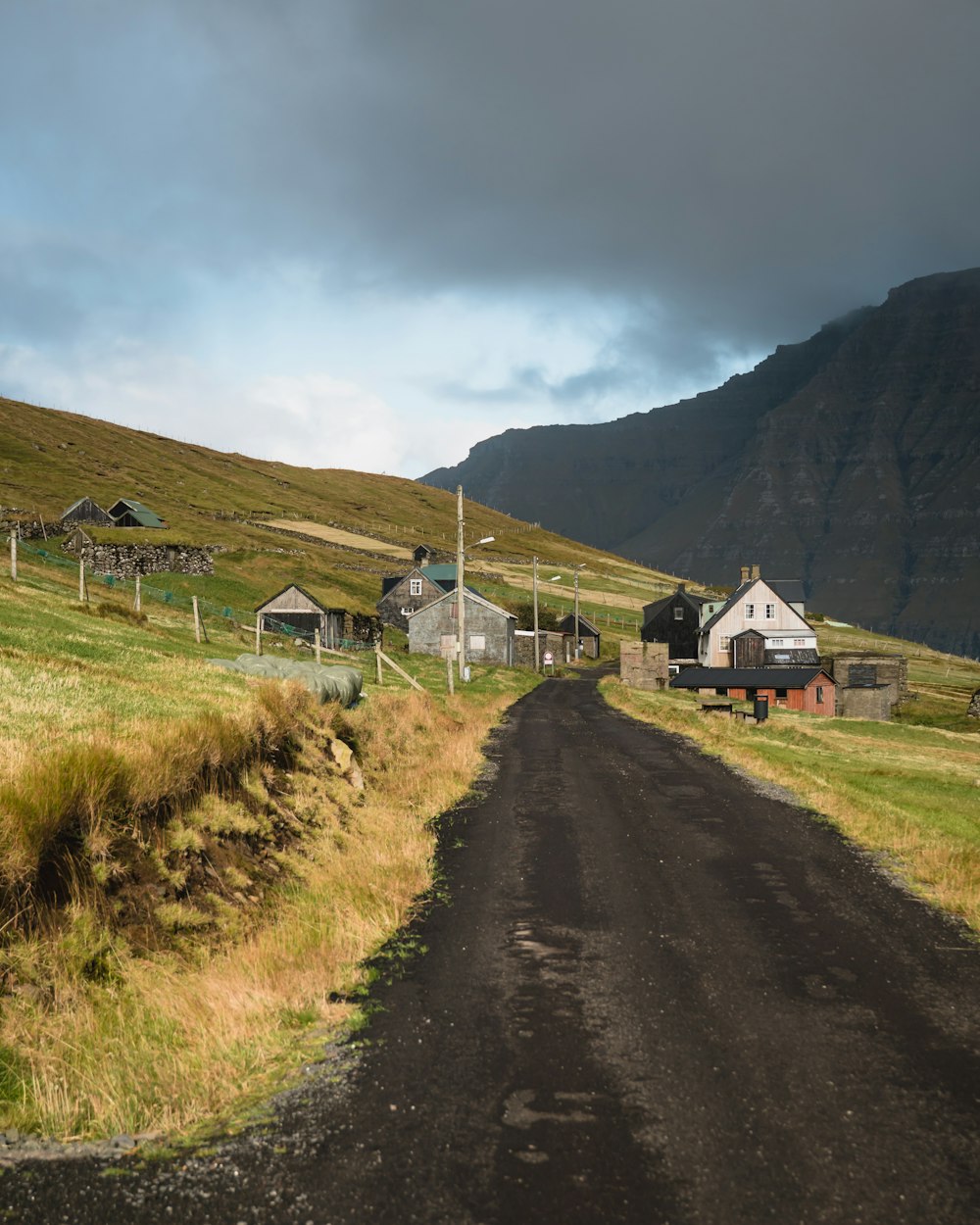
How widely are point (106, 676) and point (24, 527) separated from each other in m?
79.8

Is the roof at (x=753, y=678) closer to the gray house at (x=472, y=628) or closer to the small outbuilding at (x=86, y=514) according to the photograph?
the gray house at (x=472, y=628)

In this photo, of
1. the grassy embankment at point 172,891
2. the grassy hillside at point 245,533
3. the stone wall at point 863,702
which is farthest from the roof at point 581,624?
the grassy embankment at point 172,891

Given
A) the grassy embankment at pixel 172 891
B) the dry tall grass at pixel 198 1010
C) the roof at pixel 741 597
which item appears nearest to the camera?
the dry tall grass at pixel 198 1010

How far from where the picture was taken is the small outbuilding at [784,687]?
72625 mm

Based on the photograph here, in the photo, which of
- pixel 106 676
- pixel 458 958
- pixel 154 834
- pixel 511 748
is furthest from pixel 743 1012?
pixel 511 748

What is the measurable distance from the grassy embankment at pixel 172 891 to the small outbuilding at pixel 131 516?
334 feet

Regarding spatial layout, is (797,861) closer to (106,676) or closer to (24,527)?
(106,676)

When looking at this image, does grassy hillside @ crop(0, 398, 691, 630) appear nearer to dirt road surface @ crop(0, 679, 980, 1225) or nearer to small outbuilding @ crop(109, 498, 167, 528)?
small outbuilding @ crop(109, 498, 167, 528)

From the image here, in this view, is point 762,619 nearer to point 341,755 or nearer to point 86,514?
point 341,755

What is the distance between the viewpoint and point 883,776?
28562 millimetres

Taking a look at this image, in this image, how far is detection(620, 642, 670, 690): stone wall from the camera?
67.9 meters

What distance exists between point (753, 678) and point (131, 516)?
3248 inches

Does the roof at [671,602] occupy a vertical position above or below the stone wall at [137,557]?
below

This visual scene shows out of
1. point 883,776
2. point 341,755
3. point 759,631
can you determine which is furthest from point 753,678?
point 341,755
